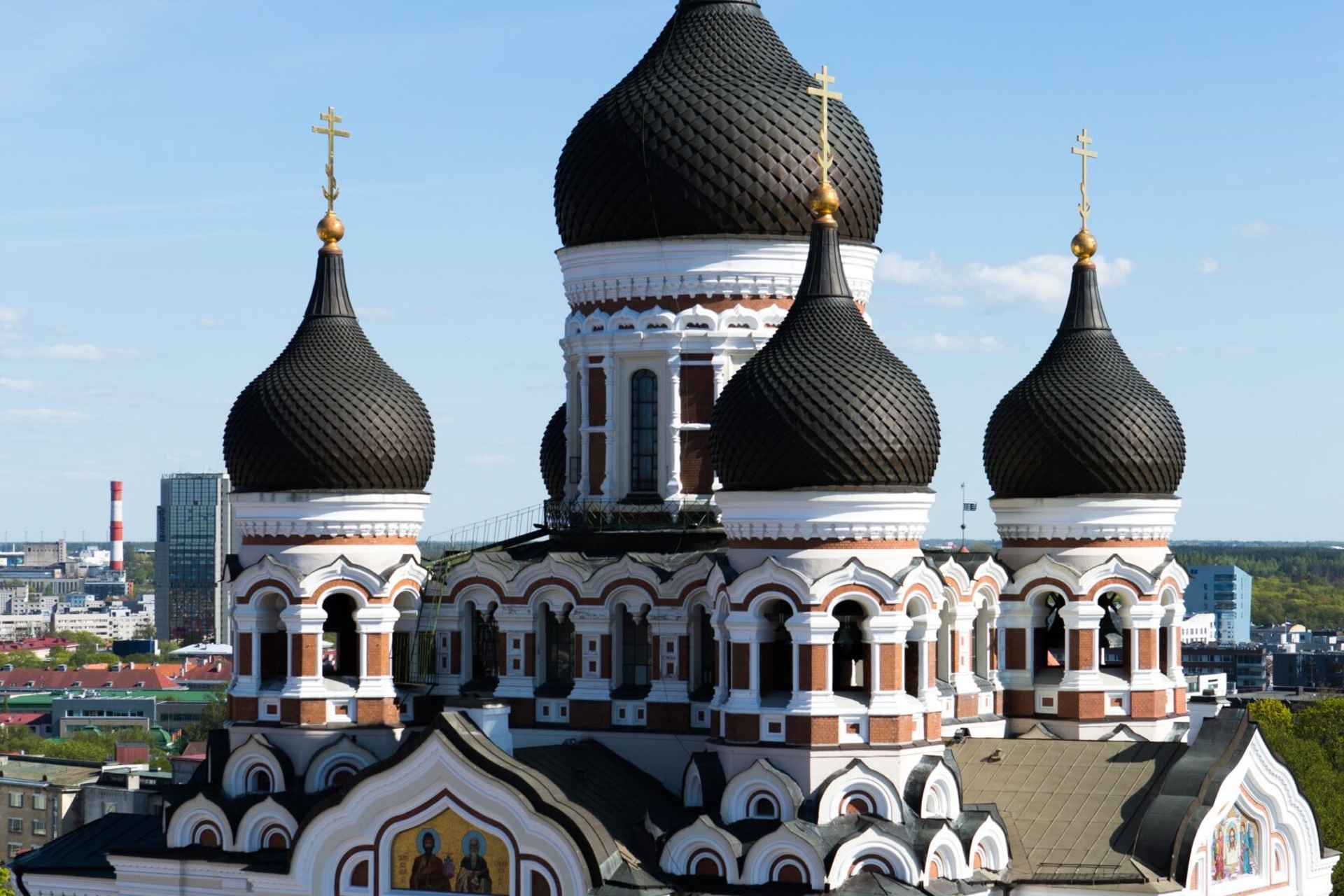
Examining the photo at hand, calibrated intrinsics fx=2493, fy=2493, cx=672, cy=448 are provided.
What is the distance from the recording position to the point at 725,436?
26062mm

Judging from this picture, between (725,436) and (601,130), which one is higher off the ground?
(601,130)

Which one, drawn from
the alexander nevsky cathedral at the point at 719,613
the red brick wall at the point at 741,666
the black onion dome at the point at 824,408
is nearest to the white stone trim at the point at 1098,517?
the alexander nevsky cathedral at the point at 719,613

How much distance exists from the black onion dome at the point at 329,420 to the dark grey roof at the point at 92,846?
4139 mm

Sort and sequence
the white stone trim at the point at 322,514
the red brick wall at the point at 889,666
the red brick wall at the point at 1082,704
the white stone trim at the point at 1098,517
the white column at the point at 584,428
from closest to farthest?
the red brick wall at the point at 889,666, the white stone trim at the point at 322,514, the white column at the point at 584,428, the red brick wall at the point at 1082,704, the white stone trim at the point at 1098,517

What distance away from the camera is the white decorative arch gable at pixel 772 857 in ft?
80.2

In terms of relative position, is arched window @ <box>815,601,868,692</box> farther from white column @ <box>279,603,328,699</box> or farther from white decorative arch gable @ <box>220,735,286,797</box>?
white decorative arch gable @ <box>220,735,286,797</box>

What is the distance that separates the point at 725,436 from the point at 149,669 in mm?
86291

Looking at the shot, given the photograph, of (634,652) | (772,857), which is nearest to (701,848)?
(772,857)

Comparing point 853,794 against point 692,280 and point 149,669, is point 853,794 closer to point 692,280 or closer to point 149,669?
point 692,280

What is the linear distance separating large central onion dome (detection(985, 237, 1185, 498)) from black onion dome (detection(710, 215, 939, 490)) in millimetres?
5108

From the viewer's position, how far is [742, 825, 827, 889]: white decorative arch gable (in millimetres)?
24453

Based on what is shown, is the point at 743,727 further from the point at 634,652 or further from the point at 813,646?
the point at 634,652

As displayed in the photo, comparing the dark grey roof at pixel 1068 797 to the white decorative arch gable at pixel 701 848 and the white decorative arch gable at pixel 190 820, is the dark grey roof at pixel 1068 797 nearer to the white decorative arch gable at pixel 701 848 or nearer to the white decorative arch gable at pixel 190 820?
the white decorative arch gable at pixel 701 848

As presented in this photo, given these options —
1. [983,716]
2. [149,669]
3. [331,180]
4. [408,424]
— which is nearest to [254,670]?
[408,424]
